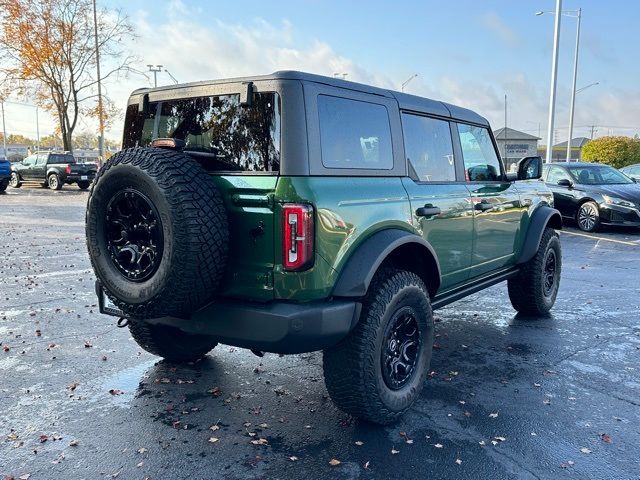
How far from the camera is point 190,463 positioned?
114 inches

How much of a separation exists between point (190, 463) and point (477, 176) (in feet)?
10.6

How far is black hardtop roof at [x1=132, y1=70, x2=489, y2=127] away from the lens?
2963 mm

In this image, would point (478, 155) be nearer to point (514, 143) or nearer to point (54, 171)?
point (54, 171)

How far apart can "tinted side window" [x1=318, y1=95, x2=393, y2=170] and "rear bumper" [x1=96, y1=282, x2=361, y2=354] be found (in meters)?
0.82

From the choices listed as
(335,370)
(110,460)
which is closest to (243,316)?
(335,370)

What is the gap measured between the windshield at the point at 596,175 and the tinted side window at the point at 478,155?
8.75 m

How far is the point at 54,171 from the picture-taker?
24812mm

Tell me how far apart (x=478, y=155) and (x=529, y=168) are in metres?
0.64

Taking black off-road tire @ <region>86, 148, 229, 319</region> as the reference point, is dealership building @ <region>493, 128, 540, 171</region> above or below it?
above

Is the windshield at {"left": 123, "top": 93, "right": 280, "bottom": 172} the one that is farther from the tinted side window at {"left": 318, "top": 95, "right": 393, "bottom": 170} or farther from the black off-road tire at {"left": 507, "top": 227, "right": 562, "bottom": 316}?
the black off-road tire at {"left": 507, "top": 227, "right": 562, "bottom": 316}

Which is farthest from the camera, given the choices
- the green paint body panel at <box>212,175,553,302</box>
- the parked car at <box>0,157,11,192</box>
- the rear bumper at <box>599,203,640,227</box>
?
the parked car at <box>0,157,11,192</box>


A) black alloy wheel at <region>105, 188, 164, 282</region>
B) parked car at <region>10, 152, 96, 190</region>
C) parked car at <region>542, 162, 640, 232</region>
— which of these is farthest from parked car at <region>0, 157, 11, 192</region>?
black alloy wheel at <region>105, 188, 164, 282</region>

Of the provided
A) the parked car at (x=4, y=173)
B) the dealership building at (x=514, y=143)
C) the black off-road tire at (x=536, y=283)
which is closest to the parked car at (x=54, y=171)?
the parked car at (x=4, y=173)

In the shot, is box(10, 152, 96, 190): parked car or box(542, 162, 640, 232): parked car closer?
box(542, 162, 640, 232): parked car
